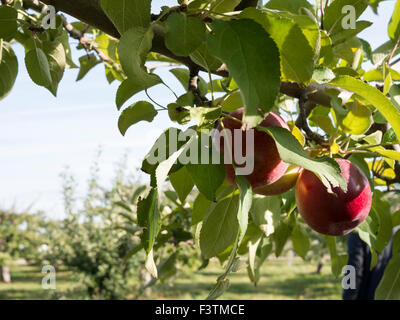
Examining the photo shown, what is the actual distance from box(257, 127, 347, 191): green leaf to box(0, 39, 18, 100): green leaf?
62 cm

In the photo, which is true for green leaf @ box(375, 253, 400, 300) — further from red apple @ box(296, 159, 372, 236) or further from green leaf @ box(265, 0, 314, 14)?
green leaf @ box(265, 0, 314, 14)

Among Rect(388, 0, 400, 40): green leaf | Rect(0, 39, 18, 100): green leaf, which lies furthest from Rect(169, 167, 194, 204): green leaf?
Rect(388, 0, 400, 40): green leaf

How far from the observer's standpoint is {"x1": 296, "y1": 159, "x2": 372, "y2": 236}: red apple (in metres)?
0.62

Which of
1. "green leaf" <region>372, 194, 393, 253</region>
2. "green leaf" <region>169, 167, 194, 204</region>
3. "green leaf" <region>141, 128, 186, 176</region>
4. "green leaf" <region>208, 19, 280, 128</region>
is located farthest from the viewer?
"green leaf" <region>372, 194, 393, 253</region>

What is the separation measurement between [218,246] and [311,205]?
0.56 feet

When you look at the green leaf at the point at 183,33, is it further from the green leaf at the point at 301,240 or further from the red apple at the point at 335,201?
the green leaf at the point at 301,240

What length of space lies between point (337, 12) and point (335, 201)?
318 mm

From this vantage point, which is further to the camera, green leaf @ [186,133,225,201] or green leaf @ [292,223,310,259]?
green leaf @ [292,223,310,259]

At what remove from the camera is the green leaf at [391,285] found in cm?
96

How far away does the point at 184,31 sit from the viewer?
48 centimetres

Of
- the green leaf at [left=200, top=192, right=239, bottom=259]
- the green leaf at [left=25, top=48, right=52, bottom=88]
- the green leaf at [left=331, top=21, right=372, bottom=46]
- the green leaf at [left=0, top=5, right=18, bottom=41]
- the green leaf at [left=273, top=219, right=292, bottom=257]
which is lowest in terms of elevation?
the green leaf at [left=273, top=219, right=292, bottom=257]

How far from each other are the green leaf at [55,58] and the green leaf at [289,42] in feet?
1.35

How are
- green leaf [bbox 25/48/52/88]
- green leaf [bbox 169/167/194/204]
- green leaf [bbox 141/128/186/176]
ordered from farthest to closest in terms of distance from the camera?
1. green leaf [bbox 25/48/52/88]
2. green leaf [bbox 169/167/194/204]
3. green leaf [bbox 141/128/186/176]
